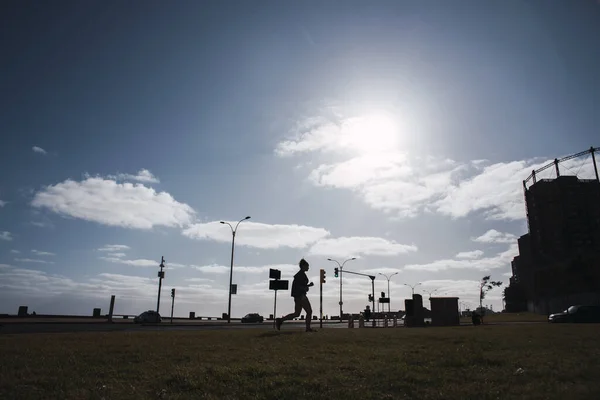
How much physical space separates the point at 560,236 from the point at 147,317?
99062 mm

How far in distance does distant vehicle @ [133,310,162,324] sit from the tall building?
79.6 metres

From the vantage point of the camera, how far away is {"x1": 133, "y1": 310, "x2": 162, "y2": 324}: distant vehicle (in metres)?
45.2

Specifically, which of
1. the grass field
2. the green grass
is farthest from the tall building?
the grass field

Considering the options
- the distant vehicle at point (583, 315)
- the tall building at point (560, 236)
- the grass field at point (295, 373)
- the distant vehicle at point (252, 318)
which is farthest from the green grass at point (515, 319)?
the grass field at point (295, 373)

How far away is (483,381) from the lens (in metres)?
5.04

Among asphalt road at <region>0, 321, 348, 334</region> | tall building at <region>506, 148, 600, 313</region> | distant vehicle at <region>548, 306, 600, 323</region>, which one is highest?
tall building at <region>506, 148, 600, 313</region>

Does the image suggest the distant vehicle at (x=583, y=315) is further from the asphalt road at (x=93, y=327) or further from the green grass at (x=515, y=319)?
the asphalt road at (x=93, y=327)

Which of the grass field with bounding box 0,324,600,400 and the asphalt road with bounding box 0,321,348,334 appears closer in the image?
the grass field with bounding box 0,324,600,400

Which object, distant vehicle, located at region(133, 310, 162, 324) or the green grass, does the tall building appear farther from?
distant vehicle, located at region(133, 310, 162, 324)

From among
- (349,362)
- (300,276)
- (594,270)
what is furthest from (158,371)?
(594,270)

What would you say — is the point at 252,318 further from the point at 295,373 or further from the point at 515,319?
the point at 295,373

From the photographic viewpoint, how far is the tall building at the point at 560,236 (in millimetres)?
92250

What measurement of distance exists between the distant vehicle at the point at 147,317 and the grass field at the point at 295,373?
4061 centimetres

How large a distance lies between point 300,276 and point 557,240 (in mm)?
110843
